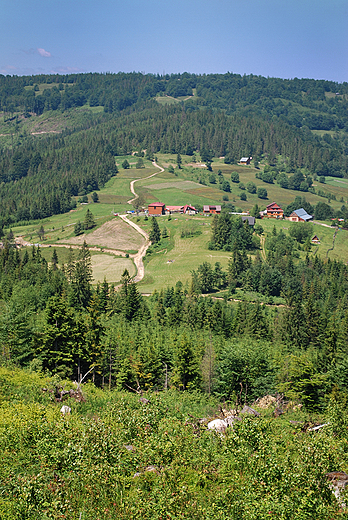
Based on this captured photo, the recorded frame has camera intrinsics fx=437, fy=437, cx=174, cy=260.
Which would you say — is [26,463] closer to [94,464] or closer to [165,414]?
[94,464]

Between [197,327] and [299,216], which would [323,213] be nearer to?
[299,216]

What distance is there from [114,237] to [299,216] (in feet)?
259

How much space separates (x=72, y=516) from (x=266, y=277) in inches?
4153

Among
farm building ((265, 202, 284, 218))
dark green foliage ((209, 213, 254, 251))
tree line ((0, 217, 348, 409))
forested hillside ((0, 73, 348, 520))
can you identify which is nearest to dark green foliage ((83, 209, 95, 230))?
tree line ((0, 217, 348, 409))

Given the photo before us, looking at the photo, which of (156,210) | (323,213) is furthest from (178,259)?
(323,213)

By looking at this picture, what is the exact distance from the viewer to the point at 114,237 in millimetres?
153125

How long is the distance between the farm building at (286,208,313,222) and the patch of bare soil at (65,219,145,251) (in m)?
67.0

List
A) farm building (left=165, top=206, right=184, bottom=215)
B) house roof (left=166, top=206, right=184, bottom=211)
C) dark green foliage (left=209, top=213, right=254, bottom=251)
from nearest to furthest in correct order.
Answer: dark green foliage (left=209, top=213, right=254, bottom=251)
farm building (left=165, top=206, right=184, bottom=215)
house roof (left=166, top=206, right=184, bottom=211)

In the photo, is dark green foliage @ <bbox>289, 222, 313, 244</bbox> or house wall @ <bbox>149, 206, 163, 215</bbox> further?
house wall @ <bbox>149, 206, 163, 215</bbox>

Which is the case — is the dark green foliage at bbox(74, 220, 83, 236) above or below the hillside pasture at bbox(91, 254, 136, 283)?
above

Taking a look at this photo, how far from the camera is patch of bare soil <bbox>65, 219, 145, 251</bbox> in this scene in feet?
479

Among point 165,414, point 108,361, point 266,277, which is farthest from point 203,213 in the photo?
point 165,414

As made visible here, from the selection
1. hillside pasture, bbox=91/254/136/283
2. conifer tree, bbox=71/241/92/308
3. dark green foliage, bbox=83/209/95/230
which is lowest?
hillside pasture, bbox=91/254/136/283

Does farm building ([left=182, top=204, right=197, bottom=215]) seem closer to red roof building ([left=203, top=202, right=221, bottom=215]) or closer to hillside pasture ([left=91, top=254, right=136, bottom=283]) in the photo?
red roof building ([left=203, top=202, right=221, bottom=215])
